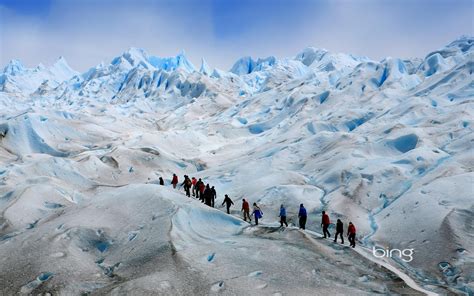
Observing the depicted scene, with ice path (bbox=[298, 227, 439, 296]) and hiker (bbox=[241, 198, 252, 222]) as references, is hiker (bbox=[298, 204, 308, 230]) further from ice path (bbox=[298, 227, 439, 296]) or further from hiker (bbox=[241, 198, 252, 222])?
hiker (bbox=[241, 198, 252, 222])

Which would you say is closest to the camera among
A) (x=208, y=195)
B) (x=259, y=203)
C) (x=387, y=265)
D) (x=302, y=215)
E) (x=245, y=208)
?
(x=387, y=265)

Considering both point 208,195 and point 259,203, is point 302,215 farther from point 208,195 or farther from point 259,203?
point 259,203

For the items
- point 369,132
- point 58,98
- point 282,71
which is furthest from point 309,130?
point 58,98

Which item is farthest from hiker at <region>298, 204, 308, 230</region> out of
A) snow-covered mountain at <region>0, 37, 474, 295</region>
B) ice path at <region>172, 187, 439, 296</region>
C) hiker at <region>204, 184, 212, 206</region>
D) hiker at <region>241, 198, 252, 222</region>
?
hiker at <region>204, 184, 212, 206</region>

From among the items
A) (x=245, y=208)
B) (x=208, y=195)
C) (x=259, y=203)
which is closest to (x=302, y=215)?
(x=245, y=208)

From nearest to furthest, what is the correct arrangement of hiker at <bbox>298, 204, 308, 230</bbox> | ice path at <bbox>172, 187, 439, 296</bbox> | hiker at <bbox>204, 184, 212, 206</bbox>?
ice path at <bbox>172, 187, 439, 296</bbox>, hiker at <bbox>298, 204, 308, 230</bbox>, hiker at <bbox>204, 184, 212, 206</bbox>

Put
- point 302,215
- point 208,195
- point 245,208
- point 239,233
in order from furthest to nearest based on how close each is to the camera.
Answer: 1. point 208,195
2. point 245,208
3. point 302,215
4. point 239,233

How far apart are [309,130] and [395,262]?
35310 mm

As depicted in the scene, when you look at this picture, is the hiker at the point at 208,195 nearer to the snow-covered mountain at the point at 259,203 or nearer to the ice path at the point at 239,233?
the snow-covered mountain at the point at 259,203

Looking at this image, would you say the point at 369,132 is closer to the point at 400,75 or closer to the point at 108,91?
the point at 400,75

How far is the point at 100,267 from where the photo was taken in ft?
50.4

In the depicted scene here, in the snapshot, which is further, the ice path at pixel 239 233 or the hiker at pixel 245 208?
the hiker at pixel 245 208

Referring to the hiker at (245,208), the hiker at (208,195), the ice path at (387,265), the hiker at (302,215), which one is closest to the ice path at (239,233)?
the ice path at (387,265)

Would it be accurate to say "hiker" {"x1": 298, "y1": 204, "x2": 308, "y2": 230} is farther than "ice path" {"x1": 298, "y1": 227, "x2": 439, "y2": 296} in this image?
Yes
